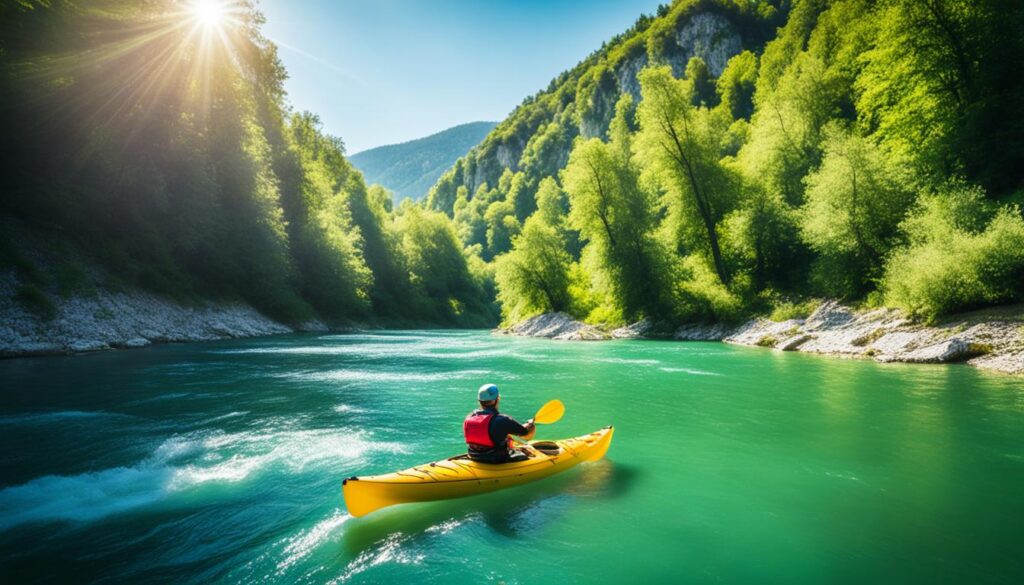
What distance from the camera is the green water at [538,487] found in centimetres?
374

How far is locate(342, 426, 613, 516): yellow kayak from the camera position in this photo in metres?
4.36

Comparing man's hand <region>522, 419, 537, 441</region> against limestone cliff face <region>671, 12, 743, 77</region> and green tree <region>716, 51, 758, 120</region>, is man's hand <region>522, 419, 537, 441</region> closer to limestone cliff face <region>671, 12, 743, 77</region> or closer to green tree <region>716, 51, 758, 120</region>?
green tree <region>716, 51, 758, 120</region>

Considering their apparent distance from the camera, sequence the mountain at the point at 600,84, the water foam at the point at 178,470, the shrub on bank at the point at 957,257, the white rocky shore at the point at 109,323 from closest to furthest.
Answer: the water foam at the point at 178,470 → the shrub on bank at the point at 957,257 → the white rocky shore at the point at 109,323 → the mountain at the point at 600,84

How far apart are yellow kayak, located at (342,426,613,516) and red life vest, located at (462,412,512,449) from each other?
0.20 metres

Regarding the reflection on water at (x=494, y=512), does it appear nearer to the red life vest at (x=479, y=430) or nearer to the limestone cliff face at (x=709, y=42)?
the red life vest at (x=479, y=430)

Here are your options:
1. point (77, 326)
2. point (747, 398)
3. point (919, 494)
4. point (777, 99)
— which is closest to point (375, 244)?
point (77, 326)

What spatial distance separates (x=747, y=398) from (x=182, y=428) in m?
10.7

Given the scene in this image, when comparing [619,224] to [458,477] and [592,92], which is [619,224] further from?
[592,92]

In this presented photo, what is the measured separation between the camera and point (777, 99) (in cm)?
2805

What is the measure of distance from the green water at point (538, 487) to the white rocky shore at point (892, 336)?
174 centimetres

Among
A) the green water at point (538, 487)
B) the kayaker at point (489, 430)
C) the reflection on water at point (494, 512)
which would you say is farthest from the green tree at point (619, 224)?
the kayaker at point (489, 430)

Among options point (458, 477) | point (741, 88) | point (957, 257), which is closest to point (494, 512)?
point (458, 477)

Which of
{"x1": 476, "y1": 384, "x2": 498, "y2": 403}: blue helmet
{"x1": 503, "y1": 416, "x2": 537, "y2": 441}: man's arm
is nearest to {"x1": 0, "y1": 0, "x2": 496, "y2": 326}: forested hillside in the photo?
{"x1": 476, "y1": 384, "x2": 498, "y2": 403}: blue helmet

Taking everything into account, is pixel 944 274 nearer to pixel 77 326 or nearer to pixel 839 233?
pixel 839 233
